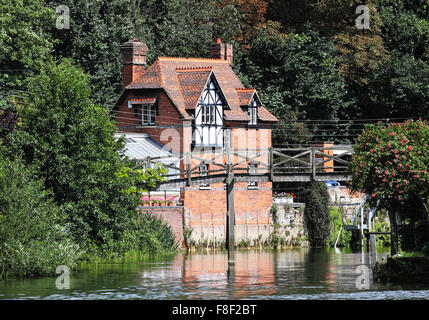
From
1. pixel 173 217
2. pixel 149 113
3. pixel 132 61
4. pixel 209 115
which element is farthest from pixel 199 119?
pixel 173 217

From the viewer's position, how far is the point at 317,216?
5647 centimetres

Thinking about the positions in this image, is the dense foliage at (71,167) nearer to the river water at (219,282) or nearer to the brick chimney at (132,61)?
the river water at (219,282)

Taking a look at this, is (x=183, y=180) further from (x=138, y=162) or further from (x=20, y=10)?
(x=20, y=10)

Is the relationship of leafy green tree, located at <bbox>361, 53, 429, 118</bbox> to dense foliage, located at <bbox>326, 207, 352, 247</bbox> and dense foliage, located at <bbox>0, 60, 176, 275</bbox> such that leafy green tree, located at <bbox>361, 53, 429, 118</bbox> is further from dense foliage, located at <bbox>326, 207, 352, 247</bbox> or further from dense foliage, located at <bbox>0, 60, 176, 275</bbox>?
dense foliage, located at <bbox>0, 60, 176, 275</bbox>

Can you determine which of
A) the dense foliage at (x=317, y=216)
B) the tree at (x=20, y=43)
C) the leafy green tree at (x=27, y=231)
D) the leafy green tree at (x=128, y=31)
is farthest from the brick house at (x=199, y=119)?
the leafy green tree at (x=27, y=231)

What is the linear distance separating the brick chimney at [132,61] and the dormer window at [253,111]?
6.46 metres

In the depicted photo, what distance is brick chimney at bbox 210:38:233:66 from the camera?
6219cm

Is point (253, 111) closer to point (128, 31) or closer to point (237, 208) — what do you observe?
point (237, 208)

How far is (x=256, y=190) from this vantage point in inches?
2267

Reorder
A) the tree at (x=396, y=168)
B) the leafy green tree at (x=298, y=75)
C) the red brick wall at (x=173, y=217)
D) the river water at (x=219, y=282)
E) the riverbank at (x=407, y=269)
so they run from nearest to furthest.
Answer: the river water at (x=219, y=282)
the riverbank at (x=407, y=269)
the tree at (x=396, y=168)
the red brick wall at (x=173, y=217)
the leafy green tree at (x=298, y=75)

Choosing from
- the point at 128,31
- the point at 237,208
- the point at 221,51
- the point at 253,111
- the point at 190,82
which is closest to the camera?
the point at 237,208

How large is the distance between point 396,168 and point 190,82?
27.8m

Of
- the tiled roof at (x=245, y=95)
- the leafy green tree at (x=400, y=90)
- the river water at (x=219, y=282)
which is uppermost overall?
the leafy green tree at (x=400, y=90)

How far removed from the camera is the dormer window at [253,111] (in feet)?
194
